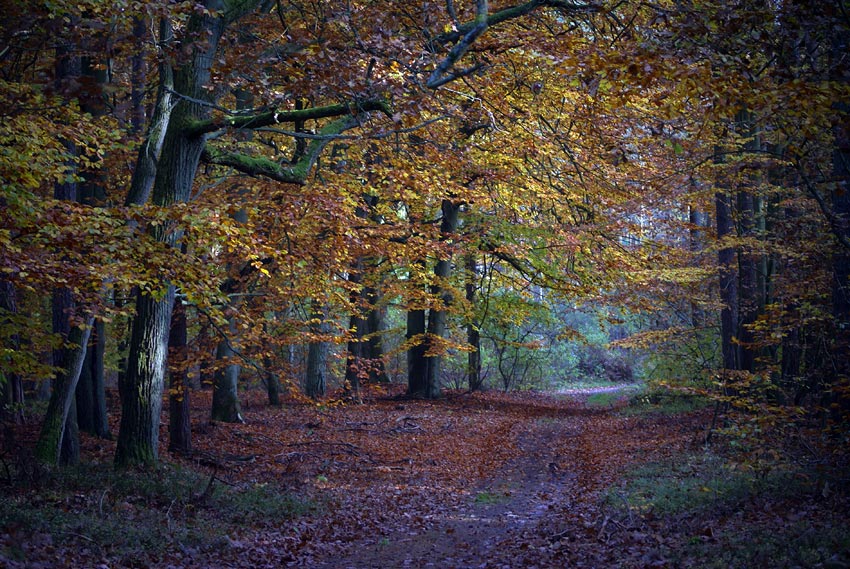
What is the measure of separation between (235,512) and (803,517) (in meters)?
7.09

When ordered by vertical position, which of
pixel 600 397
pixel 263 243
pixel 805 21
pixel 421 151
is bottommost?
pixel 600 397

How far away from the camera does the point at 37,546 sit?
693cm

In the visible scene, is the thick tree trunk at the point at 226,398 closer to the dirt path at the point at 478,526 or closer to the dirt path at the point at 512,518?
the dirt path at the point at 512,518

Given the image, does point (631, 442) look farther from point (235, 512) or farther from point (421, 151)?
point (235, 512)

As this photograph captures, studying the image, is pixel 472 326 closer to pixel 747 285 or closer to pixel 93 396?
pixel 747 285

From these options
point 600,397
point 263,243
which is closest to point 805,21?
point 263,243

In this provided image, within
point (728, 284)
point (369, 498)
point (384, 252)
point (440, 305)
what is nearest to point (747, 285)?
point (728, 284)

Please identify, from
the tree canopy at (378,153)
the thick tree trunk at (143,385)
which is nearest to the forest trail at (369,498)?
the thick tree trunk at (143,385)

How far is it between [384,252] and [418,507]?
5776 mm

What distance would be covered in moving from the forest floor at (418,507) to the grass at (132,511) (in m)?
0.03

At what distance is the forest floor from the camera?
7.27 m

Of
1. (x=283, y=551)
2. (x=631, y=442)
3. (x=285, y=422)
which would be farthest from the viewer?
(x=285, y=422)

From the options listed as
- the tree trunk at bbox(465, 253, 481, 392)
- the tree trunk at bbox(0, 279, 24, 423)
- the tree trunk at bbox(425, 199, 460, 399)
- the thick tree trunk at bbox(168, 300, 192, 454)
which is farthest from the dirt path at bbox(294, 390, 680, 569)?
the tree trunk at bbox(0, 279, 24, 423)

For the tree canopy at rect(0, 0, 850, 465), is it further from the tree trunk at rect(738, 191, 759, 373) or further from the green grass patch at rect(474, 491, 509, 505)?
the green grass patch at rect(474, 491, 509, 505)
